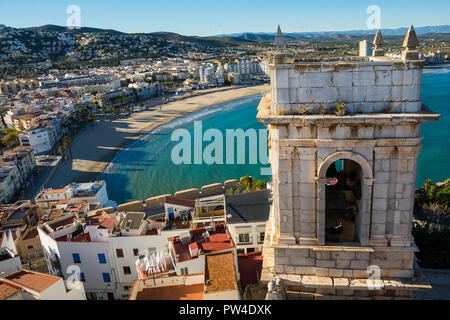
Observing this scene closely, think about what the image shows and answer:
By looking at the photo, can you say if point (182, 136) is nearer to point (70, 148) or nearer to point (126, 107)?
point (70, 148)

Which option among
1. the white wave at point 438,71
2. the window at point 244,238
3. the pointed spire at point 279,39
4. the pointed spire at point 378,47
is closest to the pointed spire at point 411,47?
the pointed spire at point 279,39

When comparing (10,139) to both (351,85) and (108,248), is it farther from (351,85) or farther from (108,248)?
(351,85)

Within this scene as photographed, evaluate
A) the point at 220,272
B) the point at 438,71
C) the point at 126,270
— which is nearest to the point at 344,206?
the point at 220,272

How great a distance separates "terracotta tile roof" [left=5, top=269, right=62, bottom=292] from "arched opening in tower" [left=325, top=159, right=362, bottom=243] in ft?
38.8

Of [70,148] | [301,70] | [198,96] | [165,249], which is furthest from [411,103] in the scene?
[198,96]

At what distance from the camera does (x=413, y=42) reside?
18.1 feet

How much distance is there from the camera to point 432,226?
67.4ft

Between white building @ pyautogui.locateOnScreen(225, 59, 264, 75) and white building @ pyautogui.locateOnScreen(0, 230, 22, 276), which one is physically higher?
white building @ pyautogui.locateOnScreen(225, 59, 264, 75)

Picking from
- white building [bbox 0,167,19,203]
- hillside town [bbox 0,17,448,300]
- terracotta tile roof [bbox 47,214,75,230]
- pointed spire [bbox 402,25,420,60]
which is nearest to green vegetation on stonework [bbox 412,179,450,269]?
hillside town [bbox 0,17,448,300]

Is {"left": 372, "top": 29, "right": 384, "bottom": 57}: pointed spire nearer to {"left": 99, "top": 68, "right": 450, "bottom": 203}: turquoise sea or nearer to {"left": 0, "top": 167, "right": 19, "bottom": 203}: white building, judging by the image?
{"left": 99, "top": 68, "right": 450, "bottom": 203}: turquoise sea

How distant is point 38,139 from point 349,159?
220 ft

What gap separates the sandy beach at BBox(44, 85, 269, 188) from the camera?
5346 centimetres
